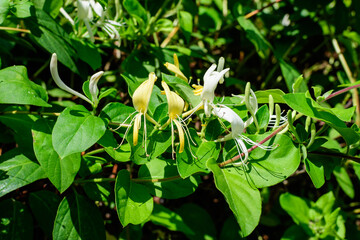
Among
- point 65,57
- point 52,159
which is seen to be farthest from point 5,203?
point 65,57

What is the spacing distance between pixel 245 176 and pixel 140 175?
25 cm

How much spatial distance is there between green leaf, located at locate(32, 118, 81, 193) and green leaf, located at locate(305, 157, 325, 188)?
1.60 feet

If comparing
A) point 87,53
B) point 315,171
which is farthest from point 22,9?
point 315,171

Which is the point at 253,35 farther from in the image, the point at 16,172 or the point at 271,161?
the point at 16,172

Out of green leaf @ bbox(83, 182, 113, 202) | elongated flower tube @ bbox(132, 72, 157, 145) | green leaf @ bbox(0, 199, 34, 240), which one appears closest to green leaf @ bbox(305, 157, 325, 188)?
elongated flower tube @ bbox(132, 72, 157, 145)

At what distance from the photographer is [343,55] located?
147cm

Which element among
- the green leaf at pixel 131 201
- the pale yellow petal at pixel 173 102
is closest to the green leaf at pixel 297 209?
the green leaf at pixel 131 201

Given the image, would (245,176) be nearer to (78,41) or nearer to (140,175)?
(140,175)

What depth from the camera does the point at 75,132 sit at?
2.00 feet

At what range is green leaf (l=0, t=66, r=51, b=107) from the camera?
2.08ft

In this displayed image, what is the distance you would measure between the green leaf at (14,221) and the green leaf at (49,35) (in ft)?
1.28

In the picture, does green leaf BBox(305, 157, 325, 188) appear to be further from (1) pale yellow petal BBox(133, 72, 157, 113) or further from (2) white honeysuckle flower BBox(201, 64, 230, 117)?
(1) pale yellow petal BBox(133, 72, 157, 113)

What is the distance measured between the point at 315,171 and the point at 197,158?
26 cm

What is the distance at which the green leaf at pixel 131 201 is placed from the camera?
2.19 feet
